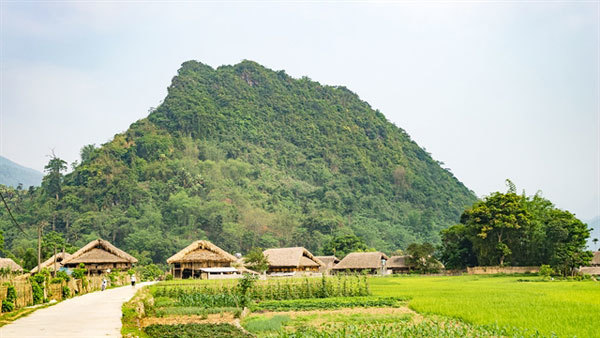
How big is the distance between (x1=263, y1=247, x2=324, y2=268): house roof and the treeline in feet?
48.1

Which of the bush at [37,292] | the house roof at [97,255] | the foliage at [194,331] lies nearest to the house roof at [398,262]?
the house roof at [97,255]

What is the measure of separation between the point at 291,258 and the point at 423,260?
1418 cm

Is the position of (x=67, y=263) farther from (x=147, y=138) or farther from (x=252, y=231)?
(x=147, y=138)

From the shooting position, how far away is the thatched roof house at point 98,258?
47.5 meters

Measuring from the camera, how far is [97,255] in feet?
160

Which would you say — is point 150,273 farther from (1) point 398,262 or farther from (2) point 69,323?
(2) point 69,323

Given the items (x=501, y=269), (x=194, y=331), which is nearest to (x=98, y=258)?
(x=501, y=269)

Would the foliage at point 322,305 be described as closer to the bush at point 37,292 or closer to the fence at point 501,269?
the bush at point 37,292

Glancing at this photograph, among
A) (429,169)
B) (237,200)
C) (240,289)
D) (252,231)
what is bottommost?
(240,289)

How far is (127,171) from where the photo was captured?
9944cm

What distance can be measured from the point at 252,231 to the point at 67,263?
3938 cm

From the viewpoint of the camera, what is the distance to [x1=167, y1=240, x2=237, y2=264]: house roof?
48906 millimetres

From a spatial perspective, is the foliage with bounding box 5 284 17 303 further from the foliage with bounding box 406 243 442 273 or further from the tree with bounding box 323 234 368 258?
the tree with bounding box 323 234 368 258

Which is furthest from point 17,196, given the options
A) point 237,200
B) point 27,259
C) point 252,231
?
point 27,259
